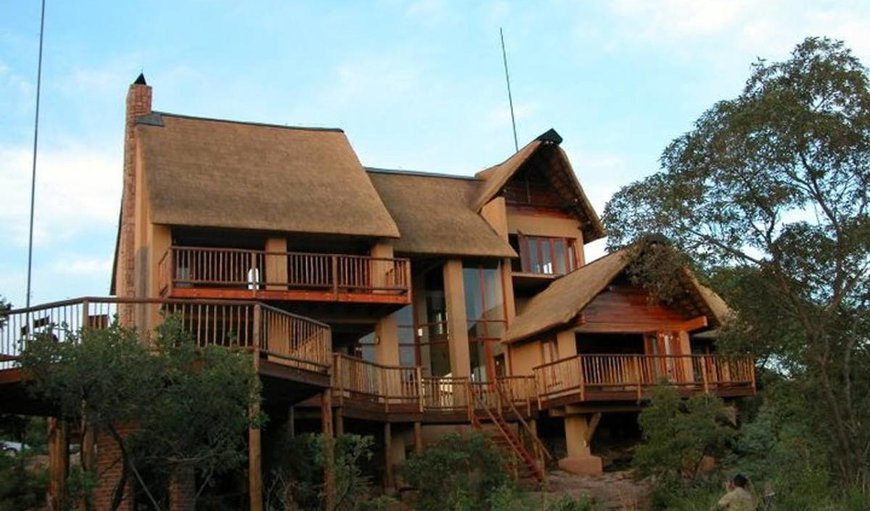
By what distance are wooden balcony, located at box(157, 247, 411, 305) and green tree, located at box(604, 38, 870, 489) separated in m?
8.33

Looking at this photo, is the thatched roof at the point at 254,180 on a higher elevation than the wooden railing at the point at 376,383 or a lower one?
higher

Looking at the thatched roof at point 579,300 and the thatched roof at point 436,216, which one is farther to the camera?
the thatched roof at point 436,216

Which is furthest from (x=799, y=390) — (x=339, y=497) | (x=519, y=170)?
(x=519, y=170)

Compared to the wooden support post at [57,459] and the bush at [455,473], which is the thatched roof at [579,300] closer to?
the bush at [455,473]

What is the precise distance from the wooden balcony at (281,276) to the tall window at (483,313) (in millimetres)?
3887

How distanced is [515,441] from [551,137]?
10.2 meters

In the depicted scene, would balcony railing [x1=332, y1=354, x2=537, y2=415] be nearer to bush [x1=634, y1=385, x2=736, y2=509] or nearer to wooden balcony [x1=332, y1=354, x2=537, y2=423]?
wooden balcony [x1=332, y1=354, x2=537, y2=423]

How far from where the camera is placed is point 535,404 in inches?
1046

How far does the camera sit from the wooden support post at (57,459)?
1692 cm

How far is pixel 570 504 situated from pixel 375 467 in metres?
8.29

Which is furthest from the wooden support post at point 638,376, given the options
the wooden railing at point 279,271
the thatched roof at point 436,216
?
the wooden railing at point 279,271

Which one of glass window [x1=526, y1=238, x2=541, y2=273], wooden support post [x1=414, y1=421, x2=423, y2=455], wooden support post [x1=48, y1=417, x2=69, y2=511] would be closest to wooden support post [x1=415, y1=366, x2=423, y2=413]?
wooden support post [x1=414, y1=421, x2=423, y2=455]

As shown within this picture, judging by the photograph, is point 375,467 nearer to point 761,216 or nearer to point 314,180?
point 314,180

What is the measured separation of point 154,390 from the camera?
13.8m
